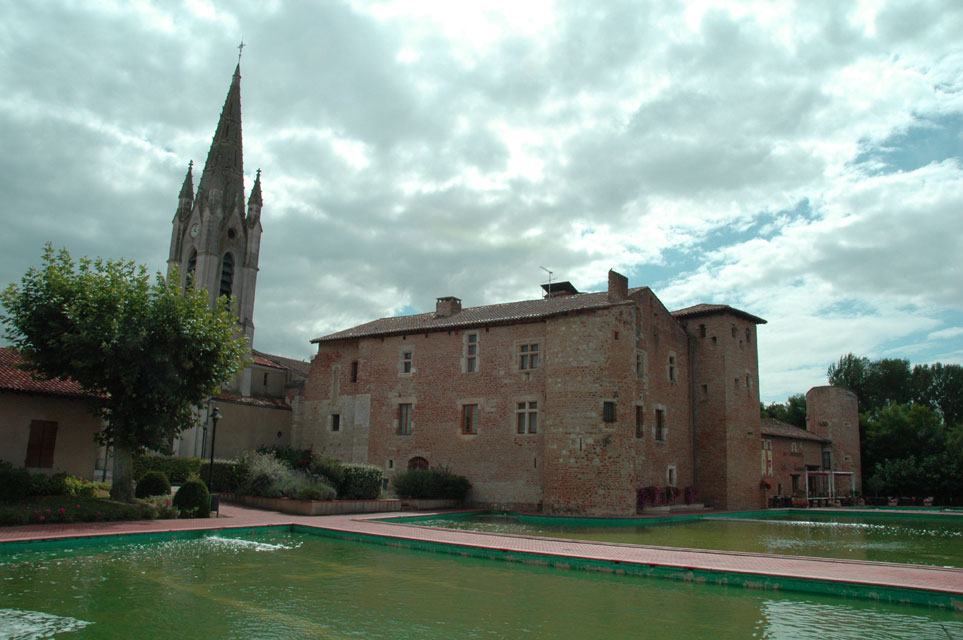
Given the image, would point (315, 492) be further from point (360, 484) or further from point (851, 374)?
point (851, 374)

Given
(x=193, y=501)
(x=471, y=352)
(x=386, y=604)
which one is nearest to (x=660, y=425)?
(x=471, y=352)

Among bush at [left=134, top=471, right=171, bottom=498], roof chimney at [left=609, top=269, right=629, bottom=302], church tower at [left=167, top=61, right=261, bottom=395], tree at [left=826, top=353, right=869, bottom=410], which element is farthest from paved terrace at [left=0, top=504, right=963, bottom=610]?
tree at [left=826, top=353, right=869, bottom=410]

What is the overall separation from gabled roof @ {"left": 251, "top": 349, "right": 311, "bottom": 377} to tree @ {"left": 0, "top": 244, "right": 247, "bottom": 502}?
17.4 meters

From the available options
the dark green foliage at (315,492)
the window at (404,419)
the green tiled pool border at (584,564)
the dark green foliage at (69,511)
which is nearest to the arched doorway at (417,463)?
the window at (404,419)

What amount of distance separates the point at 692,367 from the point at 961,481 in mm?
17280

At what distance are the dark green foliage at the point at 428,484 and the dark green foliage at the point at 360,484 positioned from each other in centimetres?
207

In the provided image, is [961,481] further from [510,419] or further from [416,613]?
[416,613]

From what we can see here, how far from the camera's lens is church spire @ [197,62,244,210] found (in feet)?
146

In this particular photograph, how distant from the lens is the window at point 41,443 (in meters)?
19.6

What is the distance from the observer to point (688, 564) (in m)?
11.3

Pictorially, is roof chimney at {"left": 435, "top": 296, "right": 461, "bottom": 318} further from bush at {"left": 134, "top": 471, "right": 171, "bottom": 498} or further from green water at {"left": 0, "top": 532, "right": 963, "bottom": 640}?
green water at {"left": 0, "top": 532, "right": 963, "bottom": 640}

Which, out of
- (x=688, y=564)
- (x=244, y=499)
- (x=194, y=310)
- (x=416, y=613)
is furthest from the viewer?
(x=244, y=499)

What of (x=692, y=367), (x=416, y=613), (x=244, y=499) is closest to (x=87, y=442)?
(x=244, y=499)

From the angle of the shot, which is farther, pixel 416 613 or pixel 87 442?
pixel 87 442
